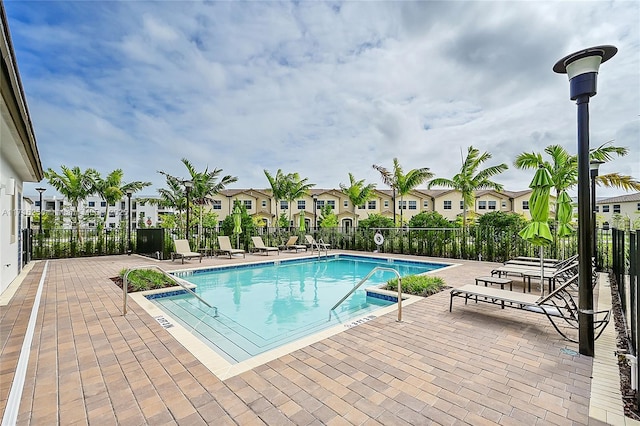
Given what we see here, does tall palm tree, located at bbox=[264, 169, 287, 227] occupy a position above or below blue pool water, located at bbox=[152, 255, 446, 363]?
above

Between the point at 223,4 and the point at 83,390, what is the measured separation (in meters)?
11.0

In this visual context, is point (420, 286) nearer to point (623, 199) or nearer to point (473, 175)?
point (473, 175)

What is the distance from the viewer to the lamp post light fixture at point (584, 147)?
11.6 feet

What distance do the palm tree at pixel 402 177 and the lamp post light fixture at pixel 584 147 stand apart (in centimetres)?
1678

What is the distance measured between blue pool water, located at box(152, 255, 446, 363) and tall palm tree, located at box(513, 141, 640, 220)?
655 centimetres

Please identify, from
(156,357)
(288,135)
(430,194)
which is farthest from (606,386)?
(430,194)

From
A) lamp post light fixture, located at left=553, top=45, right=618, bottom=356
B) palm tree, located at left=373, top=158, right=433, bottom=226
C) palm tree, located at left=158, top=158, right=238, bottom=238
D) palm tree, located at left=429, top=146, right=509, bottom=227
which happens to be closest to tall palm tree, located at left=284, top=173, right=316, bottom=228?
palm tree, located at left=158, top=158, right=238, bottom=238

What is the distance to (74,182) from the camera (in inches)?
885

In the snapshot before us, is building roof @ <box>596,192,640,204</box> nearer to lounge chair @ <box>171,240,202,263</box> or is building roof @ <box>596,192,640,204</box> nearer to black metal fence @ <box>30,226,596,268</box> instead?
black metal fence @ <box>30,226,596,268</box>

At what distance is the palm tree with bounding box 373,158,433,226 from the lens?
69.7 ft

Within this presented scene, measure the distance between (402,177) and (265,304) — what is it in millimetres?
16501

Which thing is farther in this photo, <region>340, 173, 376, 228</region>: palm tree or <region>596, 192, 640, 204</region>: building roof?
<region>596, 192, 640, 204</region>: building roof

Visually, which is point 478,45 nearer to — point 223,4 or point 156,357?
point 223,4

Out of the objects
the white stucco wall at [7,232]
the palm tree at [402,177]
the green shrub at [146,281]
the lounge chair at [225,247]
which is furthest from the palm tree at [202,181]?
the palm tree at [402,177]
